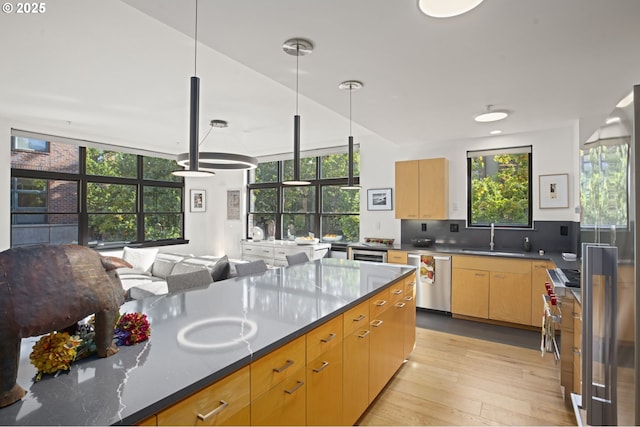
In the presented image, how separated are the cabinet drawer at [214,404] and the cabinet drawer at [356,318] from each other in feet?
2.62

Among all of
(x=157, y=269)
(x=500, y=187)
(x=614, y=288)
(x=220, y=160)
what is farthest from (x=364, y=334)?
(x=157, y=269)

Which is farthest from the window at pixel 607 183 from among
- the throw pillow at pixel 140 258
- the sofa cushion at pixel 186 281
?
the throw pillow at pixel 140 258

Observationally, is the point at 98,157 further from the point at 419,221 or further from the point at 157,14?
the point at 419,221

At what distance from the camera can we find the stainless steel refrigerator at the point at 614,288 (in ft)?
3.04

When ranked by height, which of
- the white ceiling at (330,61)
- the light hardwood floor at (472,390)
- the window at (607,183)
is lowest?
the light hardwood floor at (472,390)

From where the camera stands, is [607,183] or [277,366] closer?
[607,183]

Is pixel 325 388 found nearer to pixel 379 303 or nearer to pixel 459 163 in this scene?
pixel 379 303

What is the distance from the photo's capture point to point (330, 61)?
2.27 metres

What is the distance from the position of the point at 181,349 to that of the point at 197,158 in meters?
0.83

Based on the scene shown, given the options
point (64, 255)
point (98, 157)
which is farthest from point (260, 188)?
point (64, 255)

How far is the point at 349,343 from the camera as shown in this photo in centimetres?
186

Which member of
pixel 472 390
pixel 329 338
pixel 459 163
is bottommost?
pixel 472 390

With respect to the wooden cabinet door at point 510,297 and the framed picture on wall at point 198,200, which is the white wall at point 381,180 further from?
the wooden cabinet door at point 510,297

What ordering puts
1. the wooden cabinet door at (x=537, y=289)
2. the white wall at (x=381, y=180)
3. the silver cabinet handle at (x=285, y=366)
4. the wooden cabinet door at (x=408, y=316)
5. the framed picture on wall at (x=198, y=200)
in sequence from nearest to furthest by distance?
1. the silver cabinet handle at (x=285, y=366)
2. the wooden cabinet door at (x=408, y=316)
3. the wooden cabinet door at (x=537, y=289)
4. the white wall at (x=381, y=180)
5. the framed picture on wall at (x=198, y=200)
